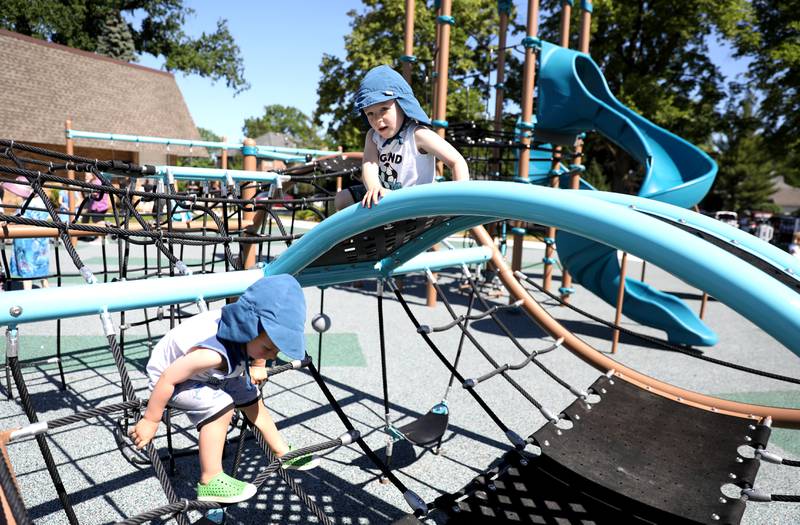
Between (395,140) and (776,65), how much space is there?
18.8 metres

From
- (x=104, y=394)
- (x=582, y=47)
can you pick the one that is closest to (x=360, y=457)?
(x=104, y=394)

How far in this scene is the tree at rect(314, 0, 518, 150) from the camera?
17.6 m

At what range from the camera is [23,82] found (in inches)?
696

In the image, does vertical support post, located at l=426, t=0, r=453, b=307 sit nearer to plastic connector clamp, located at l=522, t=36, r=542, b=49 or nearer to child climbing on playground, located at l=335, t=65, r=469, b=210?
plastic connector clamp, located at l=522, t=36, r=542, b=49

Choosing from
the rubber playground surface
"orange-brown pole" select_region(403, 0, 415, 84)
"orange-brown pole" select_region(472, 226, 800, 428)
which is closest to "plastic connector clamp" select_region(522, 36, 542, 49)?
"orange-brown pole" select_region(403, 0, 415, 84)

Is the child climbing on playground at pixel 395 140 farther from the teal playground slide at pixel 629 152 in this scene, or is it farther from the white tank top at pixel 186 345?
the teal playground slide at pixel 629 152

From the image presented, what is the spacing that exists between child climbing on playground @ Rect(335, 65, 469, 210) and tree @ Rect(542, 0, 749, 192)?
17.6 meters

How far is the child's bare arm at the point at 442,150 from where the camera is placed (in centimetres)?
206

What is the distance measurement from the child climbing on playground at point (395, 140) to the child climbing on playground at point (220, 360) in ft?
2.04

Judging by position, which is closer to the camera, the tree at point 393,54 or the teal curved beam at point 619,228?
the teal curved beam at point 619,228

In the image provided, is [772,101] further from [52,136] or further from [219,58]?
[219,58]

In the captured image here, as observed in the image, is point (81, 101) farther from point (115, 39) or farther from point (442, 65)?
point (442, 65)

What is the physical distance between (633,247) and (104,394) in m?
3.62

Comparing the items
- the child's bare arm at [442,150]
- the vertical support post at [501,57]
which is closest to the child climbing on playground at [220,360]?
the child's bare arm at [442,150]
